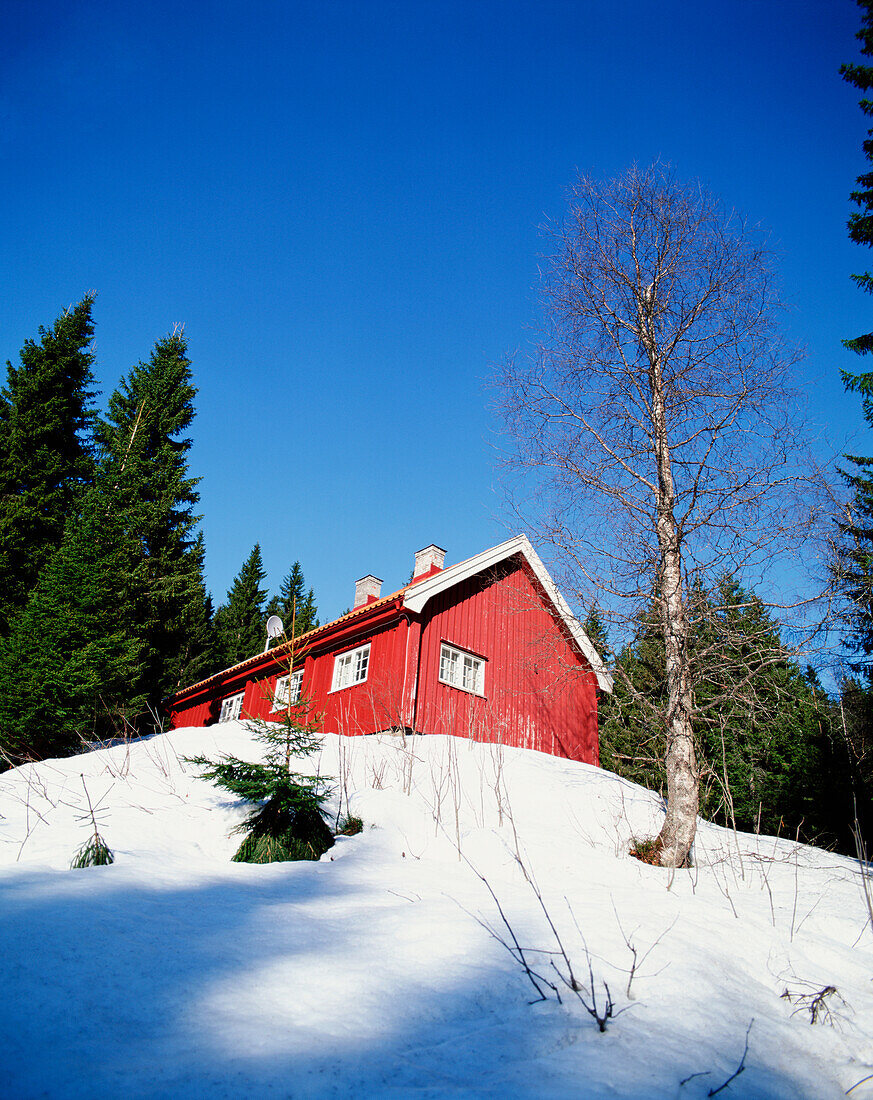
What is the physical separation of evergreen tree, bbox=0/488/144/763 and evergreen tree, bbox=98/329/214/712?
3.33 meters

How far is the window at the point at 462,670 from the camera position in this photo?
1324cm

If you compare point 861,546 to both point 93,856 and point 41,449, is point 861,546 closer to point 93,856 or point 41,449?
point 93,856

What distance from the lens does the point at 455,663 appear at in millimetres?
13531

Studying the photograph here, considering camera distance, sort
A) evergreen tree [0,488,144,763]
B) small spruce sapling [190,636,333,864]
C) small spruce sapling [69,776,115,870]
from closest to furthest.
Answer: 1. small spruce sapling [69,776,115,870]
2. small spruce sapling [190,636,333,864]
3. evergreen tree [0,488,144,763]

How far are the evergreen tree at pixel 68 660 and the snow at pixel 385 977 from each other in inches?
306

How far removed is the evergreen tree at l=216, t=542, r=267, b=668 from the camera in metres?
32.2

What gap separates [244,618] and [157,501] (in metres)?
17.6

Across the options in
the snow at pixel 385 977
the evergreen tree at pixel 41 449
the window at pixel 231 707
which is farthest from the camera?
the window at pixel 231 707

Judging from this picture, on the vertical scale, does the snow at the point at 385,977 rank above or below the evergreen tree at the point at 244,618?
below

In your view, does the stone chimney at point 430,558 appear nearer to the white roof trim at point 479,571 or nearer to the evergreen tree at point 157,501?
the white roof trim at point 479,571

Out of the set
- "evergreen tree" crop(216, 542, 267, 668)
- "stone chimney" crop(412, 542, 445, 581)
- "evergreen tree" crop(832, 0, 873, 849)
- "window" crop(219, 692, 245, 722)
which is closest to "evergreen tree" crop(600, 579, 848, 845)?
"evergreen tree" crop(832, 0, 873, 849)

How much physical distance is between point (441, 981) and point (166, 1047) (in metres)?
1.06

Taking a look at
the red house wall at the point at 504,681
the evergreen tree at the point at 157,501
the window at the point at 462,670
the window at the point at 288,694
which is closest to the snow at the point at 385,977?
the window at the point at 288,694

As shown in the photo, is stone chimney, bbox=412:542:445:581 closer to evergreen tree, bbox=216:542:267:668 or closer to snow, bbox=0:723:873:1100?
snow, bbox=0:723:873:1100
